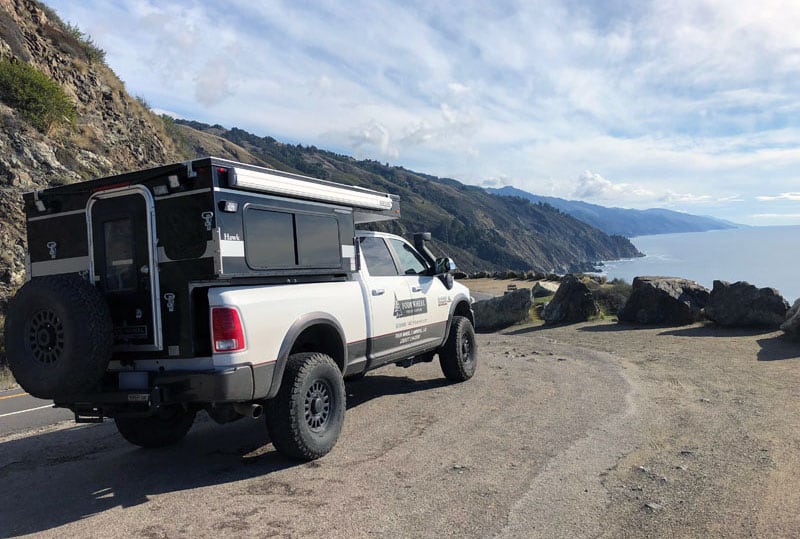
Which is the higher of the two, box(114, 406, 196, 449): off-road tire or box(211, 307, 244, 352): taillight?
box(211, 307, 244, 352): taillight

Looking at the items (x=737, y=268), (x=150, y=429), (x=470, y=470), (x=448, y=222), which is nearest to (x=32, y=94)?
(x=150, y=429)

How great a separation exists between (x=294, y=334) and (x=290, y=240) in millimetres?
931

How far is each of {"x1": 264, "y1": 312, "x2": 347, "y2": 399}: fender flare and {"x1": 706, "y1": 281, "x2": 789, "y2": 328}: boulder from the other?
9.84 metres

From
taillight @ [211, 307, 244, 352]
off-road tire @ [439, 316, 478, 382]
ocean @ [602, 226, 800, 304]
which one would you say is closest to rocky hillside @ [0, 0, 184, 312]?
off-road tire @ [439, 316, 478, 382]

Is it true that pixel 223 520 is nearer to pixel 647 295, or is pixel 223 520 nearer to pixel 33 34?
pixel 647 295

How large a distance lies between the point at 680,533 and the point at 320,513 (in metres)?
2.38

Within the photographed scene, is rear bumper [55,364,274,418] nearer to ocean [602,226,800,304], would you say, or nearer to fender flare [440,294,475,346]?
fender flare [440,294,475,346]

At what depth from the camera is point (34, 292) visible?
4656 mm

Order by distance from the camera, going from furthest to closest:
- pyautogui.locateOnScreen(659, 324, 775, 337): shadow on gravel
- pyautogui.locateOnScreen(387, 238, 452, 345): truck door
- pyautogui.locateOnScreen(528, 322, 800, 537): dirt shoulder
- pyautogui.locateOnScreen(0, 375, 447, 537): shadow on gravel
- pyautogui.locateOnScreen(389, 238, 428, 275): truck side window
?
pyautogui.locateOnScreen(659, 324, 775, 337): shadow on gravel
pyautogui.locateOnScreen(389, 238, 428, 275): truck side window
pyautogui.locateOnScreen(387, 238, 452, 345): truck door
pyautogui.locateOnScreen(0, 375, 447, 537): shadow on gravel
pyautogui.locateOnScreen(528, 322, 800, 537): dirt shoulder

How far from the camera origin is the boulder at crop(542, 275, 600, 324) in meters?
15.3

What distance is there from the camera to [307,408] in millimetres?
5297

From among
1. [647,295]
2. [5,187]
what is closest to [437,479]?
[647,295]

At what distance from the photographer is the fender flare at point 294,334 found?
194 inches

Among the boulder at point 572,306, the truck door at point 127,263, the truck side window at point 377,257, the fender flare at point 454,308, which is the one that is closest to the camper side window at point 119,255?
the truck door at point 127,263
